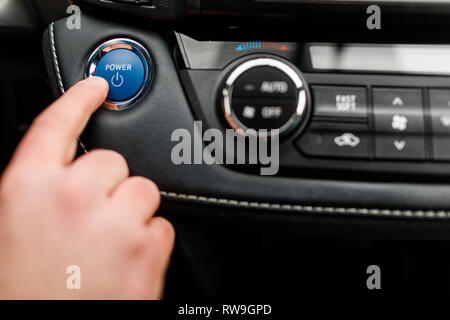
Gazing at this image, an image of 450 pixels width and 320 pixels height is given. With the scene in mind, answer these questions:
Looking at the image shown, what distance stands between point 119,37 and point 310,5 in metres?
0.23

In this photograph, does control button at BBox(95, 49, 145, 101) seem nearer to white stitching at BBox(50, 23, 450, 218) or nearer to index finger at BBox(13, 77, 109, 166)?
index finger at BBox(13, 77, 109, 166)

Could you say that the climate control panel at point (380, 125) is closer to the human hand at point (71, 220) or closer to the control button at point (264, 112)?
the control button at point (264, 112)

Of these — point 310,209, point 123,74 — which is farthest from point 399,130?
point 123,74

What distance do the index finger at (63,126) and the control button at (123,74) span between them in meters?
0.01

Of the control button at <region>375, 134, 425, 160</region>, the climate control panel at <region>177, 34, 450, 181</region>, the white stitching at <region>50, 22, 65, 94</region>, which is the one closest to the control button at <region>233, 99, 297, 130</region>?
the climate control panel at <region>177, 34, 450, 181</region>

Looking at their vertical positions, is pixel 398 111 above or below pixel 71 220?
above

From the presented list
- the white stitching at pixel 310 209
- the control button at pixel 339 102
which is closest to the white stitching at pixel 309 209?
the white stitching at pixel 310 209

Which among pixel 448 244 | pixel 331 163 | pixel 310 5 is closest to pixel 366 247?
pixel 448 244

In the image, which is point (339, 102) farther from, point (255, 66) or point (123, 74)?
point (123, 74)

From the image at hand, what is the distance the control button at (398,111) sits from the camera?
0.45m

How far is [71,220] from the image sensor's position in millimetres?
405

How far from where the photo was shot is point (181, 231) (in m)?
0.60

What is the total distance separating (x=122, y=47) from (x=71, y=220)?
0.22 m
